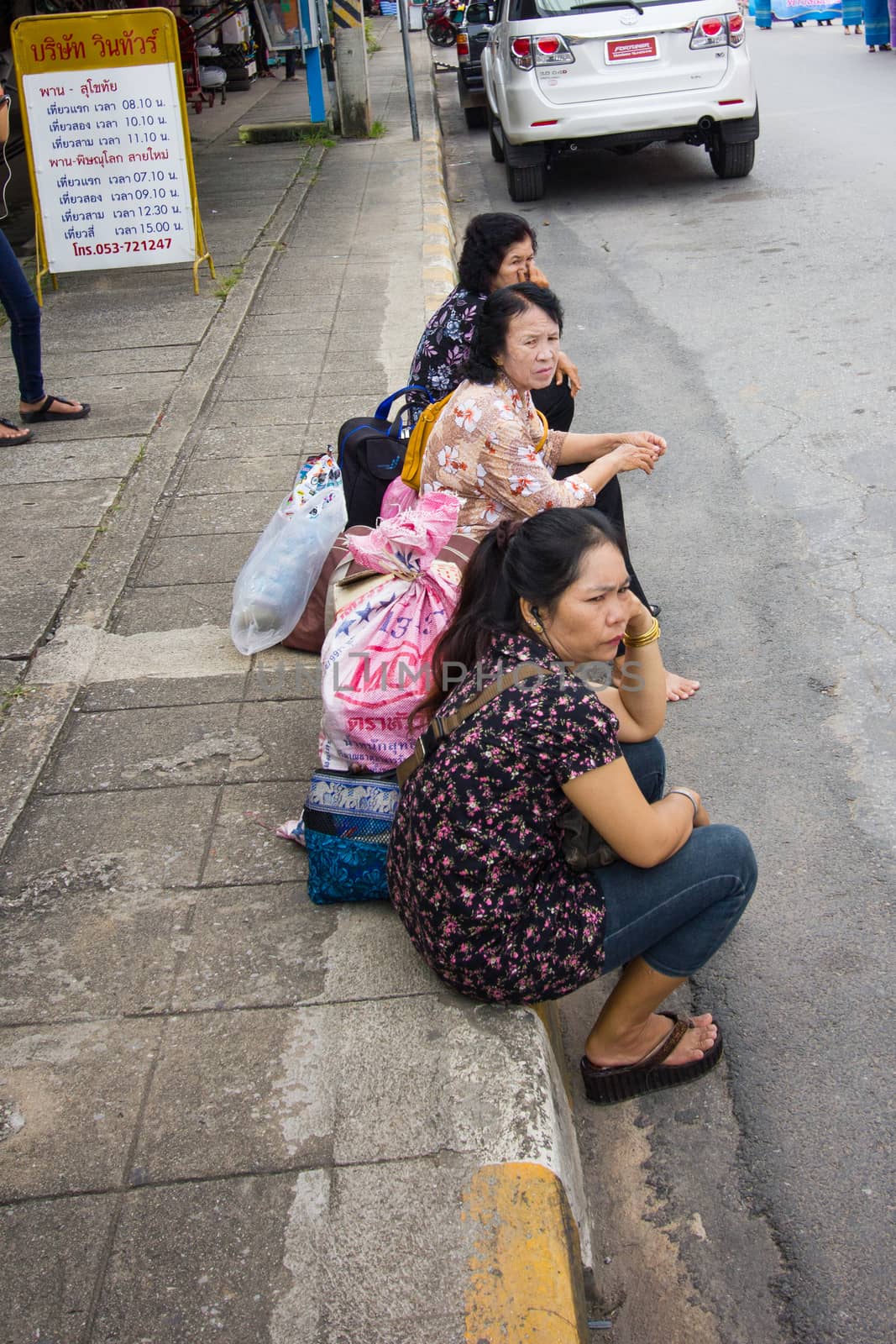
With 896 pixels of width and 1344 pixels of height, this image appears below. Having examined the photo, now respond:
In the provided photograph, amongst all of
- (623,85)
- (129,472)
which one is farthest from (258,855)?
(623,85)

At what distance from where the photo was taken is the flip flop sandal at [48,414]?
6.21 m

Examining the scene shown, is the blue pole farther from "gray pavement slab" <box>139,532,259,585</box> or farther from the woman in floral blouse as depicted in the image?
the woman in floral blouse

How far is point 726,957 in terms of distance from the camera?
9.97ft

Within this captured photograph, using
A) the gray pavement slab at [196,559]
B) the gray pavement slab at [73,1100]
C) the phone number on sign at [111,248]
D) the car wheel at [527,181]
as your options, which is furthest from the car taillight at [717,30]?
the gray pavement slab at [73,1100]

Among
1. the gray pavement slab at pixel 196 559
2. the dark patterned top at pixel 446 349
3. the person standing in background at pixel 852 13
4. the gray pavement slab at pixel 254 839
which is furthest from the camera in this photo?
the person standing in background at pixel 852 13

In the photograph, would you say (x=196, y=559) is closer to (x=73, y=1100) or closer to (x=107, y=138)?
(x=73, y=1100)

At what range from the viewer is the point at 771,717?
390cm

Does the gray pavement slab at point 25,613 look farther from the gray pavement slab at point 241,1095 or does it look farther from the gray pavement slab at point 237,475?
the gray pavement slab at point 241,1095

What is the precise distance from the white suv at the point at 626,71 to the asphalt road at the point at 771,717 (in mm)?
1080

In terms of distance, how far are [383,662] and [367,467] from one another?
3.84 ft

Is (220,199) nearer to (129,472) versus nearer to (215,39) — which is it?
(129,472)

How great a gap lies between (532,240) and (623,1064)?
9.37 ft

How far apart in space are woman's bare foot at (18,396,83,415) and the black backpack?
271cm

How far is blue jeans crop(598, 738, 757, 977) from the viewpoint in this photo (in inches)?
100
